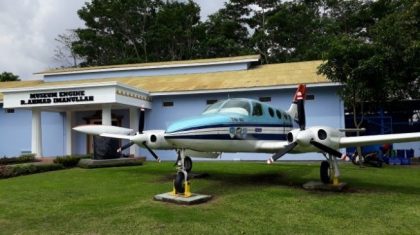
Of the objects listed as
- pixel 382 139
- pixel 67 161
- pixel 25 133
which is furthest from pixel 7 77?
pixel 382 139

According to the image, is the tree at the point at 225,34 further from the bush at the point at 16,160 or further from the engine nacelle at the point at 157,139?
the engine nacelle at the point at 157,139

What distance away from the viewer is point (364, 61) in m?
17.9

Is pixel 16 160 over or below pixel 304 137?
below

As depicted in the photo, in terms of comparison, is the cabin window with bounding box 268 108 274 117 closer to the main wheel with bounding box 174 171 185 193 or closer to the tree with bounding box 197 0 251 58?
the main wheel with bounding box 174 171 185 193

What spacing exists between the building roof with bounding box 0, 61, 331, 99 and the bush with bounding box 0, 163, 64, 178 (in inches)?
232

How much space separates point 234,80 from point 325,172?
13524mm

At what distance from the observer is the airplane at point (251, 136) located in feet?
34.3

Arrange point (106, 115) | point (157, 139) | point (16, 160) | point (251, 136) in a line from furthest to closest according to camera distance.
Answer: point (106, 115) → point (16, 160) → point (157, 139) → point (251, 136)

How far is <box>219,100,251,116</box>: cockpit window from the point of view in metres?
11.8

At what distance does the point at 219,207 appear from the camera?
30.9 feet

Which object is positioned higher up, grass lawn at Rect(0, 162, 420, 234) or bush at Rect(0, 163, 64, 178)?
bush at Rect(0, 163, 64, 178)

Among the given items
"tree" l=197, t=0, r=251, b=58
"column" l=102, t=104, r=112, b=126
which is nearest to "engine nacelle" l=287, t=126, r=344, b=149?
"column" l=102, t=104, r=112, b=126

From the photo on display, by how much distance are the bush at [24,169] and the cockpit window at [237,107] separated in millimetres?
9930

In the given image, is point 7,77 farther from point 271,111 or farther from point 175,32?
point 271,111
